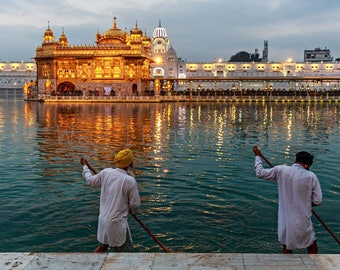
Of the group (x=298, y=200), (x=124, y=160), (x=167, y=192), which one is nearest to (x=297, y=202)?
(x=298, y=200)

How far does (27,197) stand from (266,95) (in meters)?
76.6

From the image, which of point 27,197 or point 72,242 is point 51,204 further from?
point 72,242

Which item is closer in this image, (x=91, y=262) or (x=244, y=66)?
(x=91, y=262)

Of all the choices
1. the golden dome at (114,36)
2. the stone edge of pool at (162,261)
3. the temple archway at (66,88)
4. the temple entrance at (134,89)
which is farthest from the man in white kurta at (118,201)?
the golden dome at (114,36)

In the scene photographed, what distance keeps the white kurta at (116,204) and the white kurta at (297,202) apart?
2.05m

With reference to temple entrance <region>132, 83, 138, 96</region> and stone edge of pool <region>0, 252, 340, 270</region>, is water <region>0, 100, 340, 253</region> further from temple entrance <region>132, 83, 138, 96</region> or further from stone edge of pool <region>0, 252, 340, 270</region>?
temple entrance <region>132, 83, 138, 96</region>

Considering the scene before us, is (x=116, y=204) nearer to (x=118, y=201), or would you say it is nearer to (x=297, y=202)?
(x=118, y=201)

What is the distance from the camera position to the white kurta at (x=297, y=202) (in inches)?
221

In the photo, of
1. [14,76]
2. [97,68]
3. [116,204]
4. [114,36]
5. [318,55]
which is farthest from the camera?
[318,55]

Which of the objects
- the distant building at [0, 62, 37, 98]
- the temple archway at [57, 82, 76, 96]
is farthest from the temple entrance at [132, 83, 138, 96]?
the distant building at [0, 62, 37, 98]

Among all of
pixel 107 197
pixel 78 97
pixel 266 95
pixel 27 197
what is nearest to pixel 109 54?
pixel 78 97

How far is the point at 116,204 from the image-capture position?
5586 millimetres

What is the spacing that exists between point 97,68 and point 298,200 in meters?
76.7

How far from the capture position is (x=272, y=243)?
753 cm
